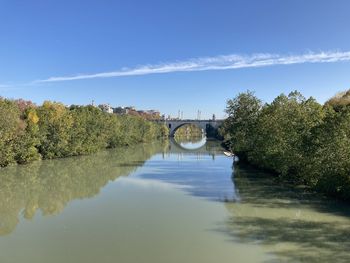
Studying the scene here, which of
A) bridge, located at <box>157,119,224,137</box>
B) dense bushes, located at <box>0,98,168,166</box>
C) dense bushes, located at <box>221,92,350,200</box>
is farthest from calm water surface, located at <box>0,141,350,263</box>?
bridge, located at <box>157,119,224,137</box>

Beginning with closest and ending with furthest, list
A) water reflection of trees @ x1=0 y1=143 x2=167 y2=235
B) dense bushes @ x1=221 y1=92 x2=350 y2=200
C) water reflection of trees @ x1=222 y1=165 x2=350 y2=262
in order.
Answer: water reflection of trees @ x1=222 y1=165 x2=350 y2=262
water reflection of trees @ x1=0 y1=143 x2=167 y2=235
dense bushes @ x1=221 y1=92 x2=350 y2=200

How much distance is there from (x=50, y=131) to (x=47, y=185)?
75.6ft

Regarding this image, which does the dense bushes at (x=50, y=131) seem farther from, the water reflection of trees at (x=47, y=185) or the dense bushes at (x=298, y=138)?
the dense bushes at (x=298, y=138)

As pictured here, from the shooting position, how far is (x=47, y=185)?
3347 centimetres

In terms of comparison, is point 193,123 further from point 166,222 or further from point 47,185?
point 166,222

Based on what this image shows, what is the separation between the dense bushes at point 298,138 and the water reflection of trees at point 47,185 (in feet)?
43.7

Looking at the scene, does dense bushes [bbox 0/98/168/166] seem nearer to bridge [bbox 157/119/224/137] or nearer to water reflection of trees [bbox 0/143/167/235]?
water reflection of trees [bbox 0/143/167/235]

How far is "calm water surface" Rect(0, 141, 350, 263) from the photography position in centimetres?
1571

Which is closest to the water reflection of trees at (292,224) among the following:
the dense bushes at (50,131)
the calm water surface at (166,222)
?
the calm water surface at (166,222)

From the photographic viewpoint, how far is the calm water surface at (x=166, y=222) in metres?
15.7

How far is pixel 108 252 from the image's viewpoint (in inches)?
618

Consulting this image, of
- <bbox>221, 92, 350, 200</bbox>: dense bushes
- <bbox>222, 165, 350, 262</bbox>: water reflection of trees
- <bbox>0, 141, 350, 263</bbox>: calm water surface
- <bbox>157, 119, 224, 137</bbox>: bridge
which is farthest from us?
<bbox>157, 119, 224, 137</bbox>: bridge

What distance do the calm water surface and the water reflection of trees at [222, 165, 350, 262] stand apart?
0.04 meters

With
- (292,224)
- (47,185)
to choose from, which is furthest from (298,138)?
(47,185)
